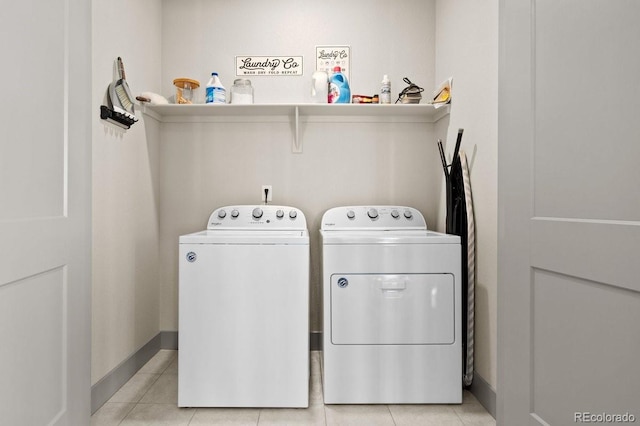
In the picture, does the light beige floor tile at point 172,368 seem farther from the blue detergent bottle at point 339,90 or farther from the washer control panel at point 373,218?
the blue detergent bottle at point 339,90

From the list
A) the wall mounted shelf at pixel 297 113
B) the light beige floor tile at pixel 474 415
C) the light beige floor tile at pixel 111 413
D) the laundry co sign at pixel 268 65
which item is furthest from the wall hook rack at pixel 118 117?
the light beige floor tile at pixel 474 415

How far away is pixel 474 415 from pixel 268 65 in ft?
7.67

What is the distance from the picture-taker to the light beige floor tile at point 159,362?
2.26 meters

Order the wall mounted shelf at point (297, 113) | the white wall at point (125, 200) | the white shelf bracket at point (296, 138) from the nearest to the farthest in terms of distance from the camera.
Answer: the white wall at point (125, 200), the wall mounted shelf at point (297, 113), the white shelf bracket at point (296, 138)

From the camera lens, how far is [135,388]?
2031 mm

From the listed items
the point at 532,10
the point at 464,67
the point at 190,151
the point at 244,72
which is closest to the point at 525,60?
the point at 532,10

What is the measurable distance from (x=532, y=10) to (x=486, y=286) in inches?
47.2

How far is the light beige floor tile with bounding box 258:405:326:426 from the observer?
1710 mm

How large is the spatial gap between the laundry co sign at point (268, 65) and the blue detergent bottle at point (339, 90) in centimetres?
29

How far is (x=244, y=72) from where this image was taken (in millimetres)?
2607

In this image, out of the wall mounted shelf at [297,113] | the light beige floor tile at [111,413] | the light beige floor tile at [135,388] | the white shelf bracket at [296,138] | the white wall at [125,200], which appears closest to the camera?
the light beige floor tile at [111,413]

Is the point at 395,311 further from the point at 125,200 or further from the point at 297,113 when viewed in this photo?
the point at 125,200

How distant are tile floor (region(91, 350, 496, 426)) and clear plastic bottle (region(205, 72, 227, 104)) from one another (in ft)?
5.52

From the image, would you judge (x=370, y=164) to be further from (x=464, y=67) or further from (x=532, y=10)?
(x=532, y=10)
